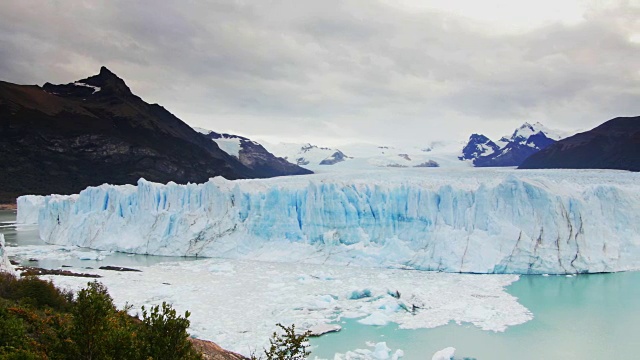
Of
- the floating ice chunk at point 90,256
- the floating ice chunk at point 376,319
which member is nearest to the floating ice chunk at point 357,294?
the floating ice chunk at point 376,319

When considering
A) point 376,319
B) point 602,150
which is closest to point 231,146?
point 602,150

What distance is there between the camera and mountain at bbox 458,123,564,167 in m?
97.5

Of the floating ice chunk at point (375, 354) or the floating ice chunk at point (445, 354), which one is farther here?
the floating ice chunk at point (375, 354)

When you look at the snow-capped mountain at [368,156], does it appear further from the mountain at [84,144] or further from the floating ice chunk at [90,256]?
the floating ice chunk at [90,256]

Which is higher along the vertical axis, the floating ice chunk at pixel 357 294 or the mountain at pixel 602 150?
the mountain at pixel 602 150

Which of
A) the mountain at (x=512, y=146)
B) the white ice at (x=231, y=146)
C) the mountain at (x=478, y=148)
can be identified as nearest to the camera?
the mountain at (x=512, y=146)

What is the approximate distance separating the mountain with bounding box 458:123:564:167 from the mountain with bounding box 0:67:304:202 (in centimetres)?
4948

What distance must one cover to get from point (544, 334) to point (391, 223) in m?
9.78

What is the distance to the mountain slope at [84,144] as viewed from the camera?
6119 cm

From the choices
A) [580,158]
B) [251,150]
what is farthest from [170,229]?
[251,150]

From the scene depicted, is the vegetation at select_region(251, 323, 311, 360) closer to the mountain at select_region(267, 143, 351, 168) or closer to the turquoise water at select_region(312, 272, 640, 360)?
the turquoise water at select_region(312, 272, 640, 360)

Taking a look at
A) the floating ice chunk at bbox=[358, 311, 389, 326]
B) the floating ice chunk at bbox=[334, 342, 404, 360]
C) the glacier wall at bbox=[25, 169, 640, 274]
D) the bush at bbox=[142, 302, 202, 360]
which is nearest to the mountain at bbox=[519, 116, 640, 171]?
the glacier wall at bbox=[25, 169, 640, 274]

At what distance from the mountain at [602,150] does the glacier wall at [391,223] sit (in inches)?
1069

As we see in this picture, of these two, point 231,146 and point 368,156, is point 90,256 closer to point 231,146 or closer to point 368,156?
point 231,146
